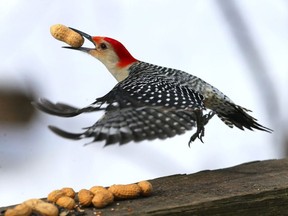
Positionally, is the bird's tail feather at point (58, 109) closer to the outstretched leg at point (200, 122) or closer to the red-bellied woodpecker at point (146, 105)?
the red-bellied woodpecker at point (146, 105)

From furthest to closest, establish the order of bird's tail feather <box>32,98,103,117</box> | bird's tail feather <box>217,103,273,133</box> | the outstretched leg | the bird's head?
the bird's head → bird's tail feather <box>217,103,273,133</box> → the outstretched leg → bird's tail feather <box>32,98,103,117</box>

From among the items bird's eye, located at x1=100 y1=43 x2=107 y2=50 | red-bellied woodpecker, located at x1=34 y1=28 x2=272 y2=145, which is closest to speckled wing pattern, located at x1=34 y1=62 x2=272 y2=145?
red-bellied woodpecker, located at x1=34 y1=28 x2=272 y2=145

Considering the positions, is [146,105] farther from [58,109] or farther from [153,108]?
[58,109]

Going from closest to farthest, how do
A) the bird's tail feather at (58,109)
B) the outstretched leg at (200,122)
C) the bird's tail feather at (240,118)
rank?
the bird's tail feather at (58,109) < the outstretched leg at (200,122) < the bird's tail feather at (240,118)

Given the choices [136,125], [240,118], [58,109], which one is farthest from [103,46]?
[58,109]

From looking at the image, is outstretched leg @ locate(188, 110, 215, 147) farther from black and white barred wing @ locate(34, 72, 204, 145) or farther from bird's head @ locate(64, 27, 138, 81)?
bird's head @ locate(64, 27, 138, 81)

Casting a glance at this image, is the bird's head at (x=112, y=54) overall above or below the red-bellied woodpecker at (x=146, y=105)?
above

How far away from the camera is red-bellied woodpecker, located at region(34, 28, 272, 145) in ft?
10.2

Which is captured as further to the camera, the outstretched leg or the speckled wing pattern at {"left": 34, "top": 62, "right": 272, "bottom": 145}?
the outstretched leg

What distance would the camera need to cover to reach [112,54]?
4.31 metres

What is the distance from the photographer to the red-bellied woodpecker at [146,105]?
3098 millimetres

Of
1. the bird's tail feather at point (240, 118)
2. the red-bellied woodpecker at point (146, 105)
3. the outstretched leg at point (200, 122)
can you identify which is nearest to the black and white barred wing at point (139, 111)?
the red-bellied woodpecker at point (146, 105)

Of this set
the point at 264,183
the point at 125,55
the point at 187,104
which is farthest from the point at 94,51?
the point at 264,183

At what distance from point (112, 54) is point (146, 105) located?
38.5 inches
